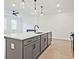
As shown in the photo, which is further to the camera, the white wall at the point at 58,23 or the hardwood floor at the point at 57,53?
the white wall at the point at 58,23

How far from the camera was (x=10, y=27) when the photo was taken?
11.4 m

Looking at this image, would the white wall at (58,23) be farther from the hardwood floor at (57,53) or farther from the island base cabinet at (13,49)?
the island base cabinet at (13,49)

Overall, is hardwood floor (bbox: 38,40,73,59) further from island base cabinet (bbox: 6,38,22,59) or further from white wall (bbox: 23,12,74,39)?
white wall (bbox: 23,12,74,39)

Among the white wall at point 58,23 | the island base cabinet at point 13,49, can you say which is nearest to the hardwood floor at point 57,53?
the island base cabinet at point 13,49

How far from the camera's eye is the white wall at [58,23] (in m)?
9.34

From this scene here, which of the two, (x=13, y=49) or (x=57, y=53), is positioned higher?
(x=13, y=49)

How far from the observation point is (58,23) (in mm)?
10031

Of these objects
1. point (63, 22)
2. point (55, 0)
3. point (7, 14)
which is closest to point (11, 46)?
point (55, 0)

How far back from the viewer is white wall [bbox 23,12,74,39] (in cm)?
934

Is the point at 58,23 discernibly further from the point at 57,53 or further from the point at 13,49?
the point at 13,49

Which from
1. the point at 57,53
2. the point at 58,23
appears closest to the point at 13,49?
the point at 57,53

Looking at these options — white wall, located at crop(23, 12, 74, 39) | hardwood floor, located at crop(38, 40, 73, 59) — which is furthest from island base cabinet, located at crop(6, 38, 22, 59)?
white wall, located at crop(23, 12, 74, 39)

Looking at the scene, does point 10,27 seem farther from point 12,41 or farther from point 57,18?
point 12,41
